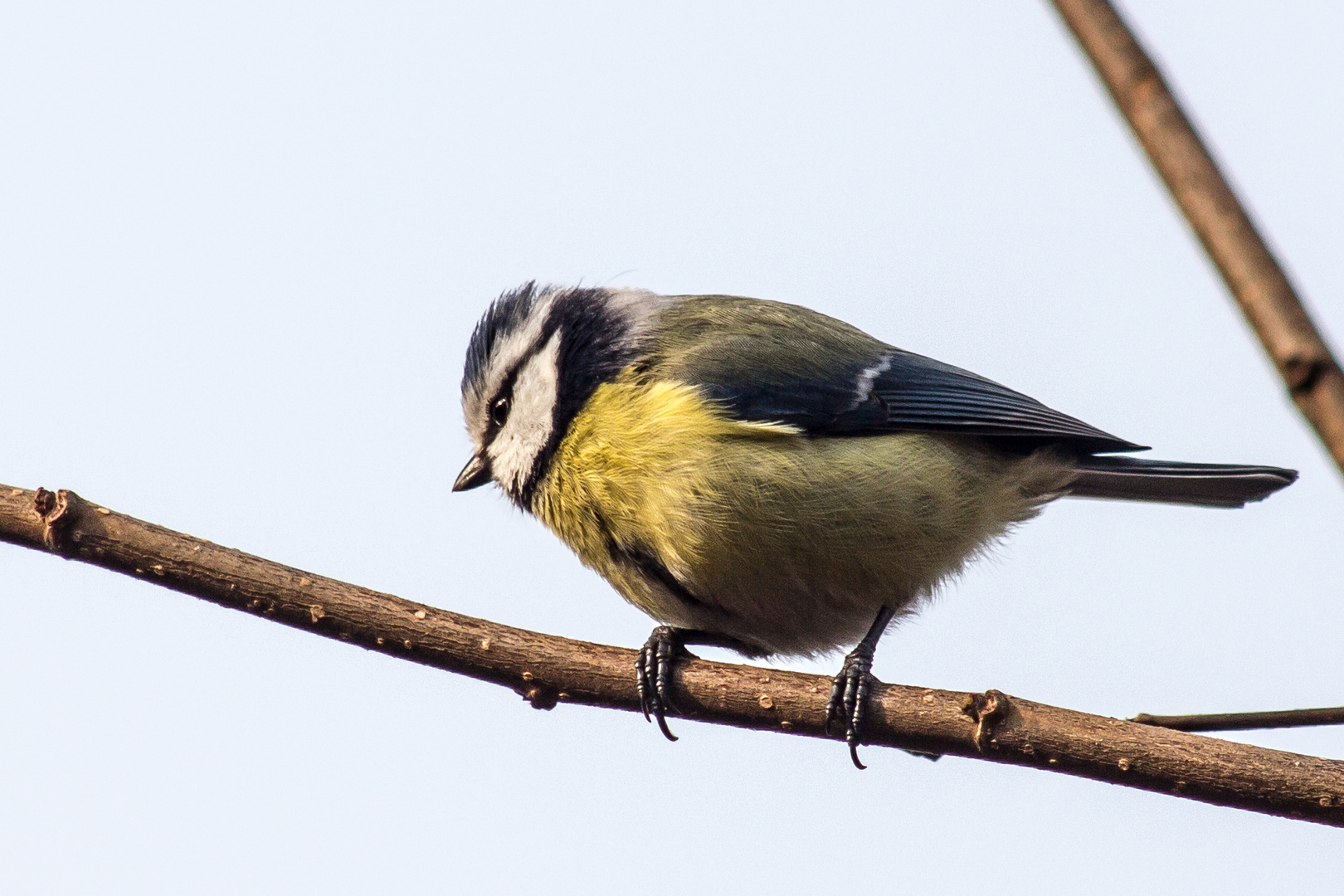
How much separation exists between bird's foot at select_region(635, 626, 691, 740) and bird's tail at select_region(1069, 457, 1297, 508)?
1.64m

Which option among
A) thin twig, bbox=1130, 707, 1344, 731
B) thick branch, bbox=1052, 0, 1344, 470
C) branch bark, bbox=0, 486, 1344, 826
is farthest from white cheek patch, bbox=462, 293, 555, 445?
thick branch, bbox=1052, 0, 1344, 470

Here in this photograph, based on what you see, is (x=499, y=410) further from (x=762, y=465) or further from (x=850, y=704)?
(x=850, y=704)

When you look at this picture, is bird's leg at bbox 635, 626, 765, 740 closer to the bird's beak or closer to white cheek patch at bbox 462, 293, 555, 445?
the bird's beak

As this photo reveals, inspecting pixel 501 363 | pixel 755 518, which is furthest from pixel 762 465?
pixel 501 363

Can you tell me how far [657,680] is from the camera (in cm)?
317

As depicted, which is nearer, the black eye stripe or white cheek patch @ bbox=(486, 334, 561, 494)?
white cheek patch @ bbox=(486, 334, 561, 494)

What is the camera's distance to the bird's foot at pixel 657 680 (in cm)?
308

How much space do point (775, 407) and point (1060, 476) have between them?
1078 mm

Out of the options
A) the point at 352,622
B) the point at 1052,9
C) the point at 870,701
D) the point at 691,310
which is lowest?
the point at 870,701

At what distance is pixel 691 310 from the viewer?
4.08 m

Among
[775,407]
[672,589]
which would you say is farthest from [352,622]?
[775,407]

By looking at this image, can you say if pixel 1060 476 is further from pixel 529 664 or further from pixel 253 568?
pixel 253 568

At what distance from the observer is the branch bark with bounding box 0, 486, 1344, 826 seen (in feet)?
8.18

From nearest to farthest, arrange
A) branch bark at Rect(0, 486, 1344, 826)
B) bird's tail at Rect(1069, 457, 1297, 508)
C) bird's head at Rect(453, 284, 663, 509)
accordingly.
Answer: branch bark at Rect(0, 486, 1344, 826)
bird's head at Rect(453, 284, 663, 509)
bird's tail at Rect(1069, 457, 1297, 508)
